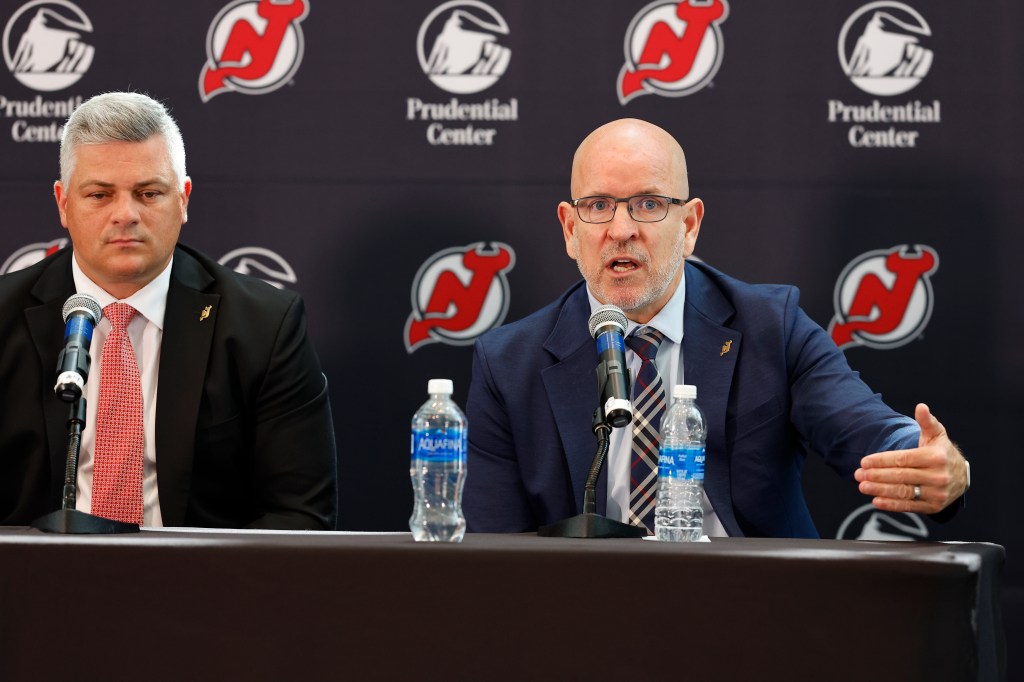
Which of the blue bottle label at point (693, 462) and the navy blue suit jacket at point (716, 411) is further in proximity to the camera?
the navy blue suit jacket at point (716, 411)

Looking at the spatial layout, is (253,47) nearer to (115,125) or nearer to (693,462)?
(115,125)

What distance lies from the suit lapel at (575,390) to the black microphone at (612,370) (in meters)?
0.56

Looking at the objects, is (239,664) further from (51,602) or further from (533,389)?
(533,389)

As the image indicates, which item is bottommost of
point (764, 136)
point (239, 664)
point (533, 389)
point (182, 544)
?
point (239, 664)

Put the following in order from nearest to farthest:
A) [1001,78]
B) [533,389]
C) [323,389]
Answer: [533,389] < [323,389] < [1001,78]

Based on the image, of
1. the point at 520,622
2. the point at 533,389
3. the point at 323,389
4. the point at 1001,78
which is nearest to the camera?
the point at 520,622

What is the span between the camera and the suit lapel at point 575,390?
9.00 feet

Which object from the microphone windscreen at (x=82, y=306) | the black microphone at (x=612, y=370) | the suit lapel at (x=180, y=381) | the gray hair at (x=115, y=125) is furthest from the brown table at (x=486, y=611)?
the gray hair at (x=115, y=125)

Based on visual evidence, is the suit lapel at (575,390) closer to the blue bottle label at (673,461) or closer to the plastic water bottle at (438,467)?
the blue bottle label at (673,461)

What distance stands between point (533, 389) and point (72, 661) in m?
1.36

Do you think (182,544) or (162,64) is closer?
(182,544)

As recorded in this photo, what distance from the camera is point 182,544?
188 centimetres

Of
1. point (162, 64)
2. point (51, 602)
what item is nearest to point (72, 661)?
point (51, 602)

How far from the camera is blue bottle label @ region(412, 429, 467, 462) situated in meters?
2.00
